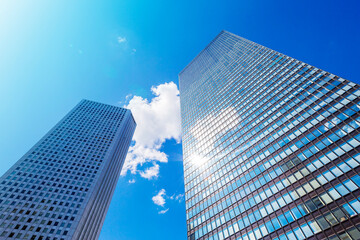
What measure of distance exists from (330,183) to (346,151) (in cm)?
681

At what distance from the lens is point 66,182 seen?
286 feet

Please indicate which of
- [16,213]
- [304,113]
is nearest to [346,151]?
[304,113]

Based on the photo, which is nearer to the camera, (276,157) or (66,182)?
(276,157)

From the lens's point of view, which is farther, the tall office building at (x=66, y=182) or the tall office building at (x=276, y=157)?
the tall office building at (x=66, y=182)

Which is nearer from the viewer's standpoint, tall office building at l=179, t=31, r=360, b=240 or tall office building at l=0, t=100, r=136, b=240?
tall office building at l=179, t=31, r=360, b=240

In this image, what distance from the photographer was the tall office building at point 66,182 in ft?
232

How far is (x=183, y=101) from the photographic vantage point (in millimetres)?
123812

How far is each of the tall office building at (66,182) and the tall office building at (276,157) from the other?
139ft

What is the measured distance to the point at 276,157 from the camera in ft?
171

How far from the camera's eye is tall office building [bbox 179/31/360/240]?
37000 millimetres

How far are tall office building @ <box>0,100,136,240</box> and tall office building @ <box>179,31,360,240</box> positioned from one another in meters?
42.4

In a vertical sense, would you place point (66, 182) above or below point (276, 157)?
above

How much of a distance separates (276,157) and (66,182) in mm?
78900

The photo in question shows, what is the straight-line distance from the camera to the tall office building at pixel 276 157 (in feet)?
121
